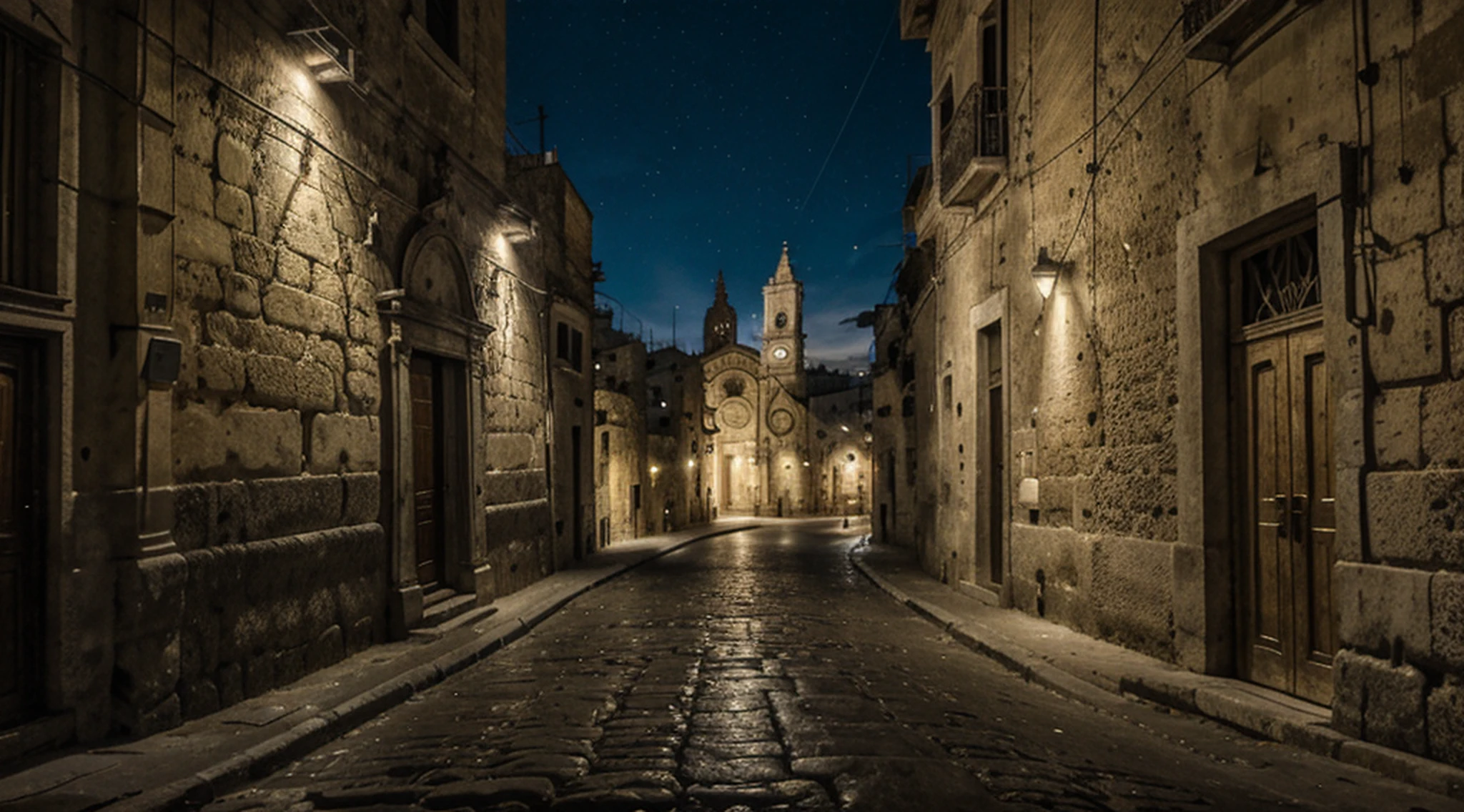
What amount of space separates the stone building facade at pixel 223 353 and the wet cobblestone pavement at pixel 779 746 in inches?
48.9

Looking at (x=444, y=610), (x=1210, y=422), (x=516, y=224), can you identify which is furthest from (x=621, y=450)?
(x=1210, y=422)

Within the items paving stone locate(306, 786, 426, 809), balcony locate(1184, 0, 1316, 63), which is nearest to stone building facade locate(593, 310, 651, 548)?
balcony locate(1184, 0, 1316, 63)

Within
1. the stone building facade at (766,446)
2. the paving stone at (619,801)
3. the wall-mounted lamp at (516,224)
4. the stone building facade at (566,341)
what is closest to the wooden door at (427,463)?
the wall-mounted lamp at (516,224)

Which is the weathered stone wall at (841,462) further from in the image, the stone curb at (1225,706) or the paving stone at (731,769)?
the paving stone at (731,769)

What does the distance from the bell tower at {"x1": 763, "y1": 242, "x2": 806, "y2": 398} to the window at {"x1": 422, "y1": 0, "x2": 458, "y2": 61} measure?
57442mm

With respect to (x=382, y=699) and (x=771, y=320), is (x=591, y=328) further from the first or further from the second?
(x=771, y=320)

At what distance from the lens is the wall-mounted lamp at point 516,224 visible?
11.4 meters

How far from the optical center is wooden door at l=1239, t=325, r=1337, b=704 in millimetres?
5562

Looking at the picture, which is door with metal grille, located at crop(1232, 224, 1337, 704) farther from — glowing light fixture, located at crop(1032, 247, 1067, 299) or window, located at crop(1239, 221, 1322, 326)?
glowing light fixture, located at crop(1032, 247, 1067, 299)

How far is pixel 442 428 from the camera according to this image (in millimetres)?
10008

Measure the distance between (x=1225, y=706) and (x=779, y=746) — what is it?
2933 millimetres

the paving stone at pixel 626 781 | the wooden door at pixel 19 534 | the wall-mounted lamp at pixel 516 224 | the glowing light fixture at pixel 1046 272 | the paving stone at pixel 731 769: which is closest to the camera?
the paving stone at pixel 626 781

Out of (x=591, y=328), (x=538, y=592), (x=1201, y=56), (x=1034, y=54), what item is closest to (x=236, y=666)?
(x=538, y=592)

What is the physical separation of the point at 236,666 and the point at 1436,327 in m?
7.35
